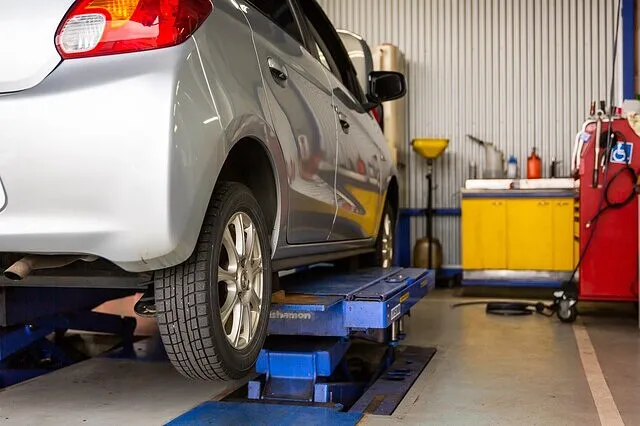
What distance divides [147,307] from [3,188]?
561 millimetres

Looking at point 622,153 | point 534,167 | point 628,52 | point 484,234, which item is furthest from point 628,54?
point 622,153

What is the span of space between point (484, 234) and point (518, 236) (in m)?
0.33

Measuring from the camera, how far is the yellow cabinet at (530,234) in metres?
6.73

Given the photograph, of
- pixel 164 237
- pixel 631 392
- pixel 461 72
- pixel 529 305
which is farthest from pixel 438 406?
pixel 461 72

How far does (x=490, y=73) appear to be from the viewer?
323 inches

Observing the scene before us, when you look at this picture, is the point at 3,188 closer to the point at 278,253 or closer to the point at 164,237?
the point at 164,237

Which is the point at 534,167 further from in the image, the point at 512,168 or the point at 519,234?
the point at 519,234

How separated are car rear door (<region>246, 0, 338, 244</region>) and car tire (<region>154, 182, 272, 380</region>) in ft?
0.93

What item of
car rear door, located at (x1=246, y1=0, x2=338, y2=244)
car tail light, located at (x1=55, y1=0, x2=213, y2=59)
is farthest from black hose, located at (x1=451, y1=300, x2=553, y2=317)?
car tail light, located at (x1=55, y1=0, x2=213, y2=59)

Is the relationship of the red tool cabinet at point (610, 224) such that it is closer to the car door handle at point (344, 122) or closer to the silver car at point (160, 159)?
the car door handle at point (344, 122)

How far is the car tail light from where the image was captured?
1637 mm

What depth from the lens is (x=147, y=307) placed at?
1.99m

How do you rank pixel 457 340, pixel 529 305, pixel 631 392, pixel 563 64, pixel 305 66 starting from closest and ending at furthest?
pixel 305 66 < pixel 631 392 < pixel 457 340 < pixel 529 305 < pixel 563 64

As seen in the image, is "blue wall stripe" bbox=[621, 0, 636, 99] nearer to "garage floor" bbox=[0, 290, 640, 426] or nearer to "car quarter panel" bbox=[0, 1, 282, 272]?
"garage floor" bbox=[0, 290, 640, 426]
